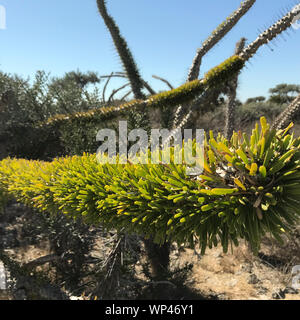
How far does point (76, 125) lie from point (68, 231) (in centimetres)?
145

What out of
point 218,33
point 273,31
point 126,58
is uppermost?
point 126,58

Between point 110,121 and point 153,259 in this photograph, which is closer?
point 153,259

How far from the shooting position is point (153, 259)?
304cm

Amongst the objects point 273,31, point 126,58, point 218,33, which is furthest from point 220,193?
point 126,58

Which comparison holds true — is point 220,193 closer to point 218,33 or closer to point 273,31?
point 273,31

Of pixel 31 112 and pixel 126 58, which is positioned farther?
pixel 31 112

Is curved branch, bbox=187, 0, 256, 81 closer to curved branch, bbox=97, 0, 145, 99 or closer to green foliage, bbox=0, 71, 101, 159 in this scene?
curved branch, bbox=97, 0, 145, 99

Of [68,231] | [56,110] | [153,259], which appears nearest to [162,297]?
[153,259]

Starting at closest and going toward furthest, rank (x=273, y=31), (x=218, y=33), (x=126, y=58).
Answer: (x=273, y=31)
(x=218, y=33)
(x=126, y=58)

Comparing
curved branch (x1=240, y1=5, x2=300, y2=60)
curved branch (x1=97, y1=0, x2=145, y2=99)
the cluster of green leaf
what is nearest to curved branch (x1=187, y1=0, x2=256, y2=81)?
curved branch (x1=240, y1=5, x2=300, y2=60)

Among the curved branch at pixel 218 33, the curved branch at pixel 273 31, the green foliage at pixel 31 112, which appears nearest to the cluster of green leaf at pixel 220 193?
the curved branch at pixel 273 31

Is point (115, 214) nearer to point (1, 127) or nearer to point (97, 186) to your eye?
point (97, 186)

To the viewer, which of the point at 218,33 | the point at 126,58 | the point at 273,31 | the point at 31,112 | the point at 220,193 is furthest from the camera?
the point at 31,112

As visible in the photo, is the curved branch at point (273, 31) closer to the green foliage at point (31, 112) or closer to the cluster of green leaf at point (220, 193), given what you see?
the cluster of green leaf at point (220, 193)
